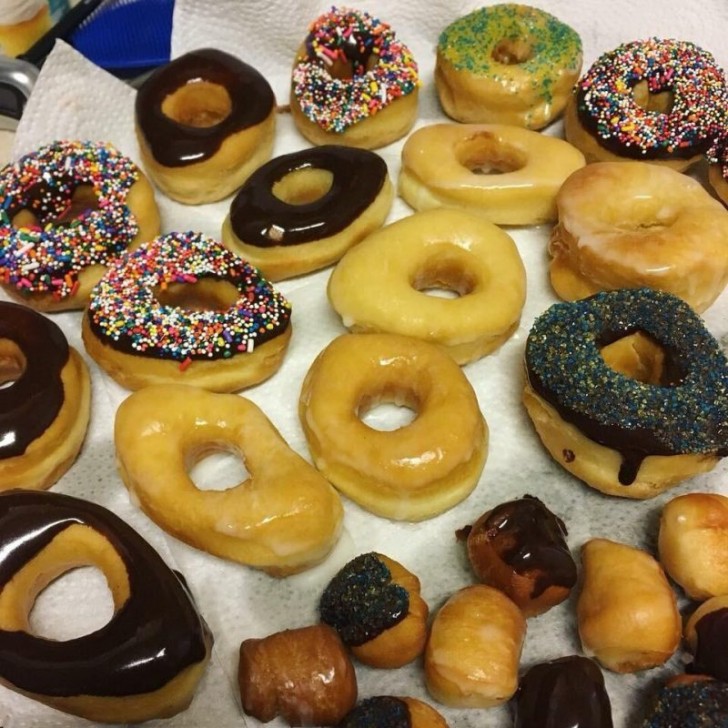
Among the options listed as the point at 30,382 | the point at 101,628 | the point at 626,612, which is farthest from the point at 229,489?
the point at 626,612

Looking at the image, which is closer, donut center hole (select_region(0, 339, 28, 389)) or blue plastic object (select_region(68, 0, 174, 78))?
donut center hole (select_region(0, 339, 28, 389))

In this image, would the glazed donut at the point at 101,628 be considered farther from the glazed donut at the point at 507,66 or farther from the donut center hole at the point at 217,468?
the glazed donut at the point at 507,66

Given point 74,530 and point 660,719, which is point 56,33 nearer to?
point 74,530

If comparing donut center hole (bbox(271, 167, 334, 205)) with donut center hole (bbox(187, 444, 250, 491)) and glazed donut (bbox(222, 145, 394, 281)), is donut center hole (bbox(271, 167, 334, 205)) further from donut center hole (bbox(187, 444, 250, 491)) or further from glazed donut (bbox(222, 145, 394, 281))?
donut center hole (bbox(187, 444, 250, 491))

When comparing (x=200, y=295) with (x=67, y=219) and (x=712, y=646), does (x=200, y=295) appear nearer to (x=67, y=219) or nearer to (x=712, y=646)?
(x=67, y=219)

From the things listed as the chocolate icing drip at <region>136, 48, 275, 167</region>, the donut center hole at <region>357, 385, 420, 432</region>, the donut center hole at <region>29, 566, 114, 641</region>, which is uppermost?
the chocolate icing drip at <region>136, 48, 275, 167</region>

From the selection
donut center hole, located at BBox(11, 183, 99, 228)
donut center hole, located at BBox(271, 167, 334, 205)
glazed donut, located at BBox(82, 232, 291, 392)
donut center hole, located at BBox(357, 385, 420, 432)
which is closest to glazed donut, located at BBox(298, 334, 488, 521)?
donut center hole, located at BBox(357, 385, 420, 432)

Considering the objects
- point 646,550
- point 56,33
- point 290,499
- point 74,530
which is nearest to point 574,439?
point 646,550
